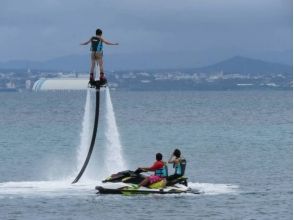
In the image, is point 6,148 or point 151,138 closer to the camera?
point 6,148

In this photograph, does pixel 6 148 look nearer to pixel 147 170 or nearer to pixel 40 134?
pixel 40 134

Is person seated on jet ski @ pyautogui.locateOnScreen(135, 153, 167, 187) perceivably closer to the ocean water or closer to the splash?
the ocean water

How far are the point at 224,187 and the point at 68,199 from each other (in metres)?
9.97

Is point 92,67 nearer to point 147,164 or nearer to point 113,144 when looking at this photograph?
point 113,144

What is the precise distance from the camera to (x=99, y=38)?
167 feet

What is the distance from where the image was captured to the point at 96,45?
167 ft

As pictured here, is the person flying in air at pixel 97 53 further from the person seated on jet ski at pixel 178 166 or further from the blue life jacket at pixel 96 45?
the person seated on jet ski at pixel 178 166

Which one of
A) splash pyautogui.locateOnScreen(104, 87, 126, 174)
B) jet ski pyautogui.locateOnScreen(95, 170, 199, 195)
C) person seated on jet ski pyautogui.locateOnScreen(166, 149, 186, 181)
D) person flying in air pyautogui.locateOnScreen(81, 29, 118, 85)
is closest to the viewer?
person flying in air pyautogui.locateOnScreen(81, 29, 118, 85)

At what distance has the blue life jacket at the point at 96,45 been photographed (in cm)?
5088

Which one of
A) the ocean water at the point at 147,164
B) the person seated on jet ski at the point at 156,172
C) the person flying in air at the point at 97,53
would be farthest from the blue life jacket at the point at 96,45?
the person seated on jet ski at the point at 156,172

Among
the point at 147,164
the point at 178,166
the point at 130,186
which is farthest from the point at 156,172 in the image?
the point at 147,164

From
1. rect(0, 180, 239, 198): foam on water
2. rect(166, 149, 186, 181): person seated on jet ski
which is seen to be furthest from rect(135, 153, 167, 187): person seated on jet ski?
rect(0, 180, 239, 198): foam on water

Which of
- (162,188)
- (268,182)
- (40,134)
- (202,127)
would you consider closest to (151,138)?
(40,134)

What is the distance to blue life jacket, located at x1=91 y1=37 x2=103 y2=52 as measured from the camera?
50.9 m
